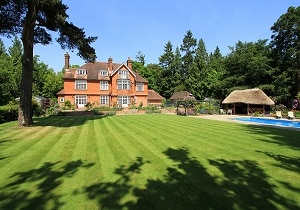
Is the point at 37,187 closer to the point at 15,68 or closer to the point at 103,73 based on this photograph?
the point at 103,73

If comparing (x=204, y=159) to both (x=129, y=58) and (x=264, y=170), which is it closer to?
(x=264, y=170)

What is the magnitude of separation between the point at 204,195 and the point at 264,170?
281 centimetres

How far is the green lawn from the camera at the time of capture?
15.8 feet

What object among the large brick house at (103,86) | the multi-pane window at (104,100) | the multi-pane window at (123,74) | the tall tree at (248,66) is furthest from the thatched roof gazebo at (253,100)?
the multi-pane window at (104,100)

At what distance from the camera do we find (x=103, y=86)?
49031 millimetres

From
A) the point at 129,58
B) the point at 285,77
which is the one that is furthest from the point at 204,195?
the point at 129,58

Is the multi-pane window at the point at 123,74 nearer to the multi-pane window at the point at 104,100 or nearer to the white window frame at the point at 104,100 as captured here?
the white window frame at the point at 104,100

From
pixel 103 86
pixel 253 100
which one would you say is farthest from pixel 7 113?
pixel 253 100

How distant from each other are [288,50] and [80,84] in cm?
4012

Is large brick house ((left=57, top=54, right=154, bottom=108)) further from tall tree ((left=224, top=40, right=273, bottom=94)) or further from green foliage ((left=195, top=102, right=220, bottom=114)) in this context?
tall tree ((left=224, top=40, right=273, bottom=94))

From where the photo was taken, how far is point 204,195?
16.9 feet

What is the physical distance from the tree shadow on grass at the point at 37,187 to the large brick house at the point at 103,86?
135 feet

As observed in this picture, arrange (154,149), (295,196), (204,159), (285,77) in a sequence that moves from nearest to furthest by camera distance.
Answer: (295,196), (204,159), (154,149), (285,77)

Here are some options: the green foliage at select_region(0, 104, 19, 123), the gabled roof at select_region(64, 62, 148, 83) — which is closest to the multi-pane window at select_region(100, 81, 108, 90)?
the gabled roof at select_region(64, 62, 148, 83)
